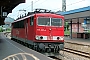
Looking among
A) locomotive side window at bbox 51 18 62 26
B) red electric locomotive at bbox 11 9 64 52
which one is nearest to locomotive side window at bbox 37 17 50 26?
red electric locomotive at bbox 11 9 64 52

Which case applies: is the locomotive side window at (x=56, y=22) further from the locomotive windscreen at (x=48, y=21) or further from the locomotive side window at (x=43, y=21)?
the locomotive side window at (x=43, y=21)

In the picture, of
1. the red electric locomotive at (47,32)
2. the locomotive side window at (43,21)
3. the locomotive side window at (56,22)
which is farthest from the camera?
the locomotive side window at (56,22)

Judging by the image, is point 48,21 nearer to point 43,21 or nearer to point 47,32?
point 43,21

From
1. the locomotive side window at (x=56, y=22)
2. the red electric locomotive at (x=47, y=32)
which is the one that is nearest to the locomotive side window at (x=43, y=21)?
the red electric locomotive at (x=47, y=32)

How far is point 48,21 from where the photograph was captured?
1638 cm

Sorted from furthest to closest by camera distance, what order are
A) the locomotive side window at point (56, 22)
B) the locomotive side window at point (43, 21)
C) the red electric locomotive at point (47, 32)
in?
the locomotive side window at point (56, 22) → the locomotive side window at point (43, 21) → the red electric locomotive at point (47, 32)

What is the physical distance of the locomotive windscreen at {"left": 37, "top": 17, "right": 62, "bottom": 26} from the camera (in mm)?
16219

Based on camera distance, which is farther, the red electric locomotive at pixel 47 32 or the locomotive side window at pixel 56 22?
the locomotive side window at pixel 56 22

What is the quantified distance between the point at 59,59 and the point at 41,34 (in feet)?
8.13

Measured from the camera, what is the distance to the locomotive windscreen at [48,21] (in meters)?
16.2

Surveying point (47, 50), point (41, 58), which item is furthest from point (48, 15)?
point (41, 58)

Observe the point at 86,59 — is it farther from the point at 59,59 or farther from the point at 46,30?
the point at 46,30

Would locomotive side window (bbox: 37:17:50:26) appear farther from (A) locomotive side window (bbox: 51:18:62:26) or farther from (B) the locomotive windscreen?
(A) locomotive side window (bbox: 51:18:62:26)

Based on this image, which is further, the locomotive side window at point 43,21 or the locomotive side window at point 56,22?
the locomotive side window at point 56,22
